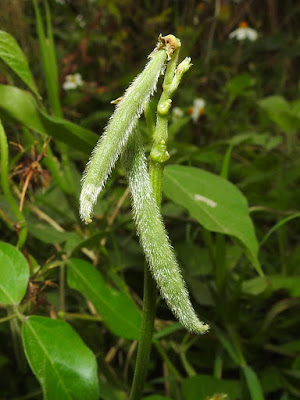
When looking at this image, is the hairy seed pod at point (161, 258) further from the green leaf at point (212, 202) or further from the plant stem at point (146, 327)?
the green leaf at point (212, 202)

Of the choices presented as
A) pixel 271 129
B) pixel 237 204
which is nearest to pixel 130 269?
pixel 237 204

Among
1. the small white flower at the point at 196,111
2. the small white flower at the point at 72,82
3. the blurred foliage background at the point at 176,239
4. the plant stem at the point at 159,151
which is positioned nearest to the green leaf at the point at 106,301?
the blurred foliage background at the point at 176,239

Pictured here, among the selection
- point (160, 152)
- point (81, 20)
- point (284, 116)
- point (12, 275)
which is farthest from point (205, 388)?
point (81, 20)

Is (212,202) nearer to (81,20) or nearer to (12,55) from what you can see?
(12,55)

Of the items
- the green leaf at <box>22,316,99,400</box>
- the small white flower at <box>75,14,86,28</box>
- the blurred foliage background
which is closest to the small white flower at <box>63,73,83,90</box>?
the blurred foliage background

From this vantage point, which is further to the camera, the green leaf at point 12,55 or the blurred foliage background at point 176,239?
the blurred foliage background at point 176,239

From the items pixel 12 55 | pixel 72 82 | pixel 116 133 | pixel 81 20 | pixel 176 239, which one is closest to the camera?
pixel 116 133

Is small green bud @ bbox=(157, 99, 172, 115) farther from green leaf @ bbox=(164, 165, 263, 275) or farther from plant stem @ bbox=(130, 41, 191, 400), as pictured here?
green leaf @ bbox=(164, 165, 263, 275)
